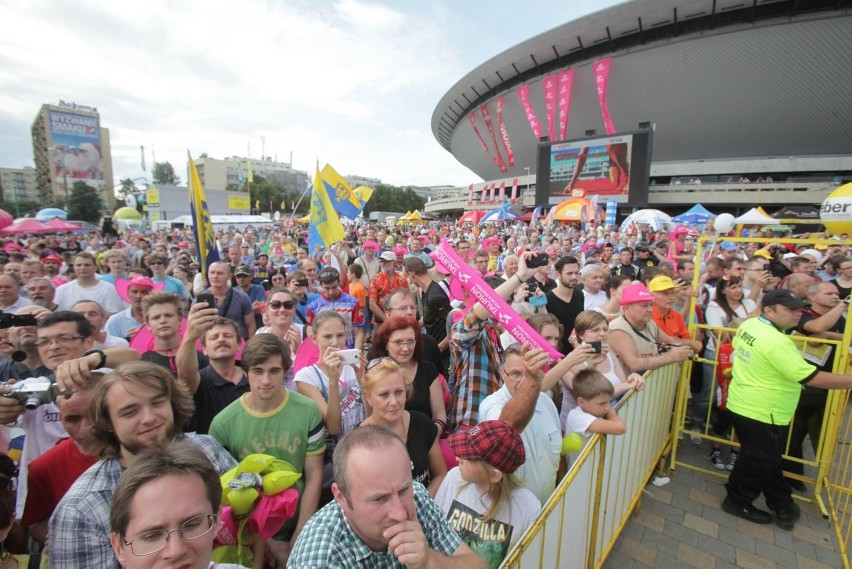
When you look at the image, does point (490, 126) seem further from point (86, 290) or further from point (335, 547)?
point (335, 547)

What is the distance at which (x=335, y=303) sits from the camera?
493 cm

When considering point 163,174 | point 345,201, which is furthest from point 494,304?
point 163,174

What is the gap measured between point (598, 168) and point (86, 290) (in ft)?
112

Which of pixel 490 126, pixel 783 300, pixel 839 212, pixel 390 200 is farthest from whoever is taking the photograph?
pixel 390 200

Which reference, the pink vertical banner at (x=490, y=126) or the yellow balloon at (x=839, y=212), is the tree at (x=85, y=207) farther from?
the yellow balloon at (x=839, y=212)

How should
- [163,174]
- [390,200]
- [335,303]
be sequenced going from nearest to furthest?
[335,303]
[390,200]
[163,174]

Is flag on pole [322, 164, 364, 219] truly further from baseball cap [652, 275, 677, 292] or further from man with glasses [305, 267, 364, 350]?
baseball cap [652, 275, 677, 292]

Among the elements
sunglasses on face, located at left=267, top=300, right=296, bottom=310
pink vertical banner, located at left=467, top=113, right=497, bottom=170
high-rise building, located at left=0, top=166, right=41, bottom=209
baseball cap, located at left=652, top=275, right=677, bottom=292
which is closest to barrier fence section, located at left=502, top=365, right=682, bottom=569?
baseball cap, located at left=652, top=275, right=677, bottom=292

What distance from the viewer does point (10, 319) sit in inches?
92.0

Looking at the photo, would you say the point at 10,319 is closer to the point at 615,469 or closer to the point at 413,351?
the point at 413,351

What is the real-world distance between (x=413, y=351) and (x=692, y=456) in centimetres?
365

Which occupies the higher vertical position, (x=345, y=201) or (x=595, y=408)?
(x=345, y=201)

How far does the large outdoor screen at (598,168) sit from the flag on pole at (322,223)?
2546cm

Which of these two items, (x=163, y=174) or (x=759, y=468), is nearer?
(x=759, y=468)
